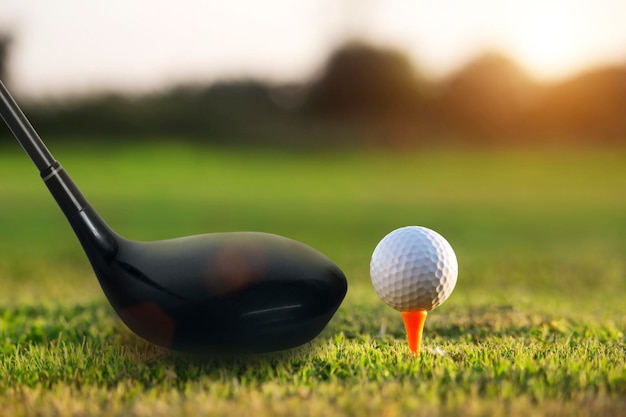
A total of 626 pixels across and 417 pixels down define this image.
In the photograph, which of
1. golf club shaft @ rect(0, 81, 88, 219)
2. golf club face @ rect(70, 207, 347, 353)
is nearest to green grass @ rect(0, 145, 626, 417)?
golf club face @ rect(70, 207, 347, 353)

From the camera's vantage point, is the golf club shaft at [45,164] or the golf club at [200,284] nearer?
the golf club at [200,284]

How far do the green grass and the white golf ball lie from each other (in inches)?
12.1

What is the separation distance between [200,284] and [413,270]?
1173 mm

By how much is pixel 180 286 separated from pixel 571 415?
1870 mm

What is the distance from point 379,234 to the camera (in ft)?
45.3

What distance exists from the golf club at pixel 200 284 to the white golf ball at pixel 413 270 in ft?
Result: 1.14

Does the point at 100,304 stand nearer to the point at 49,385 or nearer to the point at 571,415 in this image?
the point at 49,385

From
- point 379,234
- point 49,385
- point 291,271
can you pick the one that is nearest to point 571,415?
point 291,271

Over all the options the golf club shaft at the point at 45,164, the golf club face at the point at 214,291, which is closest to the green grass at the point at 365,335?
the golf club face at the point at 214,291

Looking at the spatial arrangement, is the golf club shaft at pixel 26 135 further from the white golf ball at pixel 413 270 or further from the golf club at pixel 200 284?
the white golf ball at pixel 413 270

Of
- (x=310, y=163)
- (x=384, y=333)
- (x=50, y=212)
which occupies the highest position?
(x=310, y=163)

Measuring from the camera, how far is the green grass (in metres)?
2.79

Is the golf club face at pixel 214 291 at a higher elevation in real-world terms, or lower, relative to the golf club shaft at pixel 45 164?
lower

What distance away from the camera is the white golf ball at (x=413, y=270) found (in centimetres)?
361
